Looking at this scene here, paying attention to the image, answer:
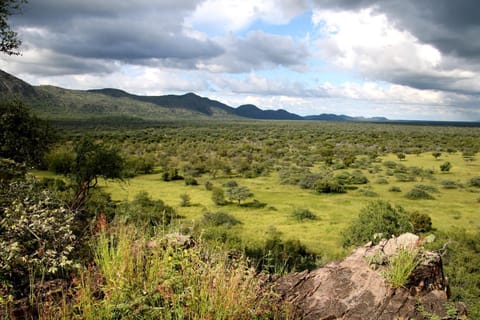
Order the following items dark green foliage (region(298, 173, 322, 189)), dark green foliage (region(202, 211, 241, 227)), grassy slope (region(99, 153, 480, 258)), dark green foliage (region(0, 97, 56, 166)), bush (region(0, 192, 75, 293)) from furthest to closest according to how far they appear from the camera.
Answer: dark green foliage (region(298, 173, 322, 189))
dark green foliage (region(202, 211, 241, 227))
grassy slope (region(99, 153, 480, 258))
dark green foliage (region(0, 97, 56, 166))
bush (region(0, 192, 75, 293))

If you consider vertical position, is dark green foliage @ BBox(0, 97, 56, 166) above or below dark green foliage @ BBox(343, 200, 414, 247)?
above

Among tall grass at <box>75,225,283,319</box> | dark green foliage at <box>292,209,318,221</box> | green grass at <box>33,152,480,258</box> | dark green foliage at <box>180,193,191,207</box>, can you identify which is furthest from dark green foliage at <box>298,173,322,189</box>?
tall grass at <box>75,225,283,319</box>

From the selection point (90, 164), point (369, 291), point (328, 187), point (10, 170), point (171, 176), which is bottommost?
point (171, 176)

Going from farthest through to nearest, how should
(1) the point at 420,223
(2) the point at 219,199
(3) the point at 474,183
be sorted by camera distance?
1. (3) the point at 474,183
2. (2) the point at 219,199
3. (1) the point at 420,223

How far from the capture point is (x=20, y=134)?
1139 cm

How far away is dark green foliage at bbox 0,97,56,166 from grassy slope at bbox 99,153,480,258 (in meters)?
10.0

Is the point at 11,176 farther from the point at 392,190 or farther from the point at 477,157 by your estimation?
the point at 477,157

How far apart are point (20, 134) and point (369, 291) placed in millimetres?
11833

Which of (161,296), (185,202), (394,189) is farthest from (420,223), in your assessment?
(161,296)

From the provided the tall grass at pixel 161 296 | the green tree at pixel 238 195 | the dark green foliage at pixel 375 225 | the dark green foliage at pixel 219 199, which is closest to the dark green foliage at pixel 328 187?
the green tree at pixel 238 195

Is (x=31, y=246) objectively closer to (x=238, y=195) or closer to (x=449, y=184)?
(x=238, y=195)

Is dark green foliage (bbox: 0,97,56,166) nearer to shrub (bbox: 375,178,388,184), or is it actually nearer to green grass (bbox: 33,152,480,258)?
green grass (bbox: 33,152,480,258)

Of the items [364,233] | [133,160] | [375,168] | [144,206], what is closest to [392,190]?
[375,168]

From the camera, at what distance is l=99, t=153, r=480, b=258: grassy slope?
23.9m
